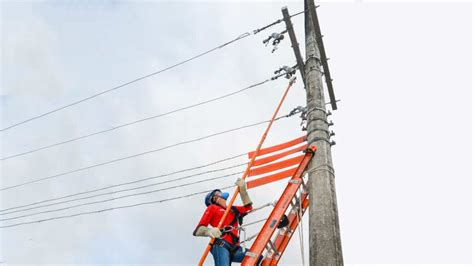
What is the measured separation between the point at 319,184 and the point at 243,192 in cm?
123

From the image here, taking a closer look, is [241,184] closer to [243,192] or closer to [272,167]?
[243,192]

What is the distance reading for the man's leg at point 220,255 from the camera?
16.8ft

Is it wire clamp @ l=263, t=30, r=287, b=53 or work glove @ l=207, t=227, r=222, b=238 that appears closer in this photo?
work glove @ l=207, t=227, r=222, b=238

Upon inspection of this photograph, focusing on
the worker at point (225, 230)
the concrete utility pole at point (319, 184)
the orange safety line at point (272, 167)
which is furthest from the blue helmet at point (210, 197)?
the concrete utility pole at point (319, 184)

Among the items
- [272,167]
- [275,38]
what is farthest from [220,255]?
[275,38]

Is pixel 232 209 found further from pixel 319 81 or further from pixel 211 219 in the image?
pixel 319 81

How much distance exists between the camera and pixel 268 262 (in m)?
5.03

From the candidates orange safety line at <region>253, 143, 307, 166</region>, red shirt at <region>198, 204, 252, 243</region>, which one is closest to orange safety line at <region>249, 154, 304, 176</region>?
orange safety line at <region>253, 143, 307, 166</region>

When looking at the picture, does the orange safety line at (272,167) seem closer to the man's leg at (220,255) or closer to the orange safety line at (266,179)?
the orange safety line at (266,179)

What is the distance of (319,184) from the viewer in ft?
15.2

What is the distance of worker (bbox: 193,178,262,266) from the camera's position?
514 centimetres

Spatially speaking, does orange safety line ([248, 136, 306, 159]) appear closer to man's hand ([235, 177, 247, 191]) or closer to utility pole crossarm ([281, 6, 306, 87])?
man's hand ([235, 177, 247, 191])

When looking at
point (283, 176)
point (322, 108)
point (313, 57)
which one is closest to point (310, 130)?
point (322, 108)

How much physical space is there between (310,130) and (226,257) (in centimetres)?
209
